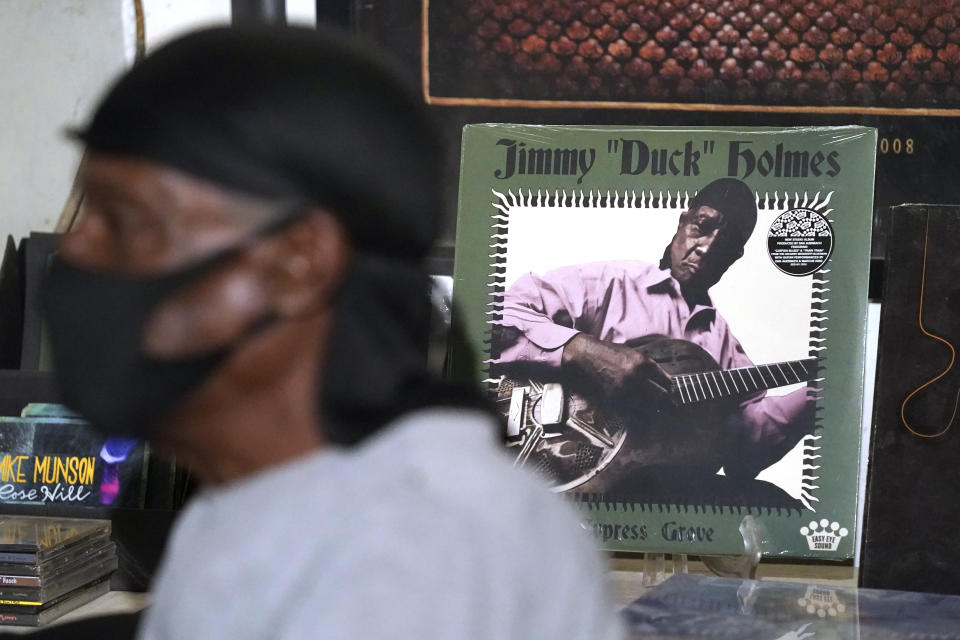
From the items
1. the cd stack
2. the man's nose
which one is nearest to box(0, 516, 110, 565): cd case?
the cd stack

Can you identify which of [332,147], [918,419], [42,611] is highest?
[332,147]

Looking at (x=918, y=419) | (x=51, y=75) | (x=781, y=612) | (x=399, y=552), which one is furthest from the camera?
(x=51, y=75)

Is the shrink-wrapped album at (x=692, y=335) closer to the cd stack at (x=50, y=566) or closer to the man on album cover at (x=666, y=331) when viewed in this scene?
the man on album cover at (x=666, y=331)

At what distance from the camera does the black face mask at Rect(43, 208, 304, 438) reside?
458 millimetres

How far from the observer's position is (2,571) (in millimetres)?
1226

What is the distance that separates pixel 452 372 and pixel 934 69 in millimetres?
769

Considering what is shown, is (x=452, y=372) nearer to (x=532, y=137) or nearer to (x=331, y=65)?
(x=532, y=137)

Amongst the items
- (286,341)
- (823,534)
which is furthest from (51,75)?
(286,341)

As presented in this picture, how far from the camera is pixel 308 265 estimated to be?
46cm

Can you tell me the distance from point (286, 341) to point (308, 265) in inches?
1.3

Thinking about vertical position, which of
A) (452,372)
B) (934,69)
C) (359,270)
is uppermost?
(934,69)

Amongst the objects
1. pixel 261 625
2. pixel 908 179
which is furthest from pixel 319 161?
pixel 908 179

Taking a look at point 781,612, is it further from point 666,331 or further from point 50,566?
point 50,566

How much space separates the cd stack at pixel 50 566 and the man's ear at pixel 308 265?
89cm
